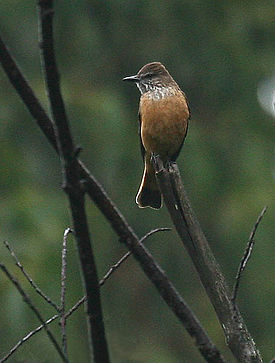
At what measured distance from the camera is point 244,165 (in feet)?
26.0

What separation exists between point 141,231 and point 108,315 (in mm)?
747

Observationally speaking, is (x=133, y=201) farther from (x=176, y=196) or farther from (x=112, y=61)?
(x=176, y=196)

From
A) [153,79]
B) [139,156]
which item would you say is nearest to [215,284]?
[153,79]

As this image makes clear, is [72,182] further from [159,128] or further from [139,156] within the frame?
[139,156]

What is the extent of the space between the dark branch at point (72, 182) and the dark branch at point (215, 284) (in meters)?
0.52

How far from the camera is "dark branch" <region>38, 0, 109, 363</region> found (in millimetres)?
1372

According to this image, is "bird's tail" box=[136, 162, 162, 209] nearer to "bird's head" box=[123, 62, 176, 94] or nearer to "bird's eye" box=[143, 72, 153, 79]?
"bird's head" box=[123, 62, 176, 94]

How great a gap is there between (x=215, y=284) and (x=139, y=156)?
5.33 meters

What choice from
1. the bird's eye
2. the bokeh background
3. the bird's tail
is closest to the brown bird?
the bird's tail

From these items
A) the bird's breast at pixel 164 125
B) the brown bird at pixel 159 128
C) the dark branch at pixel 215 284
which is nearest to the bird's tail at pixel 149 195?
the brown bird at pixel 159 128

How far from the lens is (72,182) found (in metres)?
1.46

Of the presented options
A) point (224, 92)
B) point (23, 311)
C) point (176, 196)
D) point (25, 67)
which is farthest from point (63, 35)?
point (176, 196)

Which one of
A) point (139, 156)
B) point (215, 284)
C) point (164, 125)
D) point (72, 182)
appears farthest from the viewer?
point (139, 156)

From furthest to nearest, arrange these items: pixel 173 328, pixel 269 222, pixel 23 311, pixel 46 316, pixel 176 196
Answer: pixel 173 328 < pixel 269 222 < pixel 23 311 < pixel 46 316 < pixel 176 196
